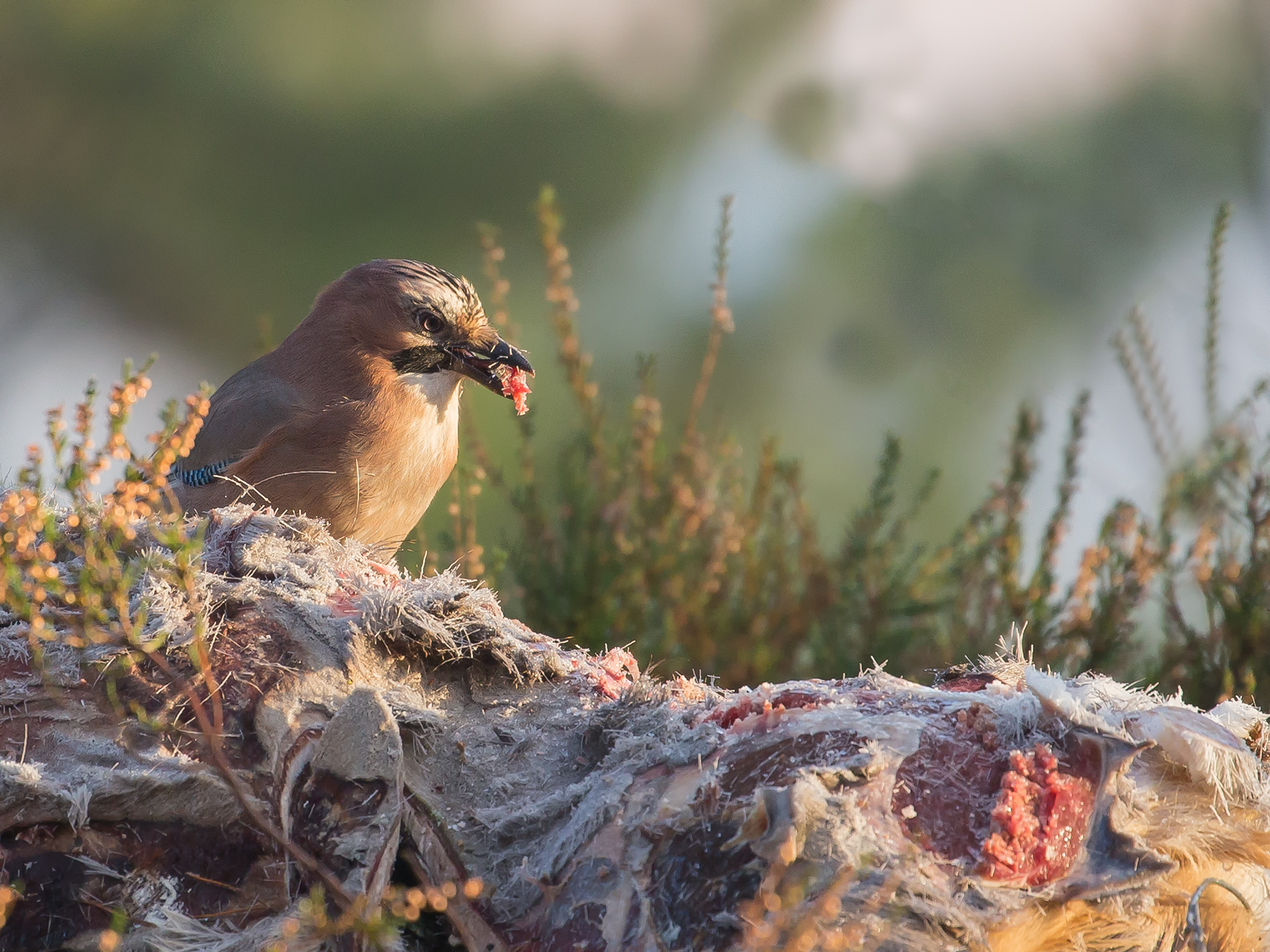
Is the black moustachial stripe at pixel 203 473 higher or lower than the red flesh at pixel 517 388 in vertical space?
lower

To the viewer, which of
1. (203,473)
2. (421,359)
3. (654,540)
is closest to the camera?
(203,473)

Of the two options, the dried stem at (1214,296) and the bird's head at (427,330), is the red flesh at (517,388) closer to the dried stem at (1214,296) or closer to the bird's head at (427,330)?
the bird's head at (427,330)

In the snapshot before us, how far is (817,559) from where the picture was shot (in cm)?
463

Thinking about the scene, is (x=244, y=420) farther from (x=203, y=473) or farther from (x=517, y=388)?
(x=517, y=388)

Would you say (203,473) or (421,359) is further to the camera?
(421,359)

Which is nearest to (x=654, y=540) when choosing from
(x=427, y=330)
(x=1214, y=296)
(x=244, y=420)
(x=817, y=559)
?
(x=817, y=559)

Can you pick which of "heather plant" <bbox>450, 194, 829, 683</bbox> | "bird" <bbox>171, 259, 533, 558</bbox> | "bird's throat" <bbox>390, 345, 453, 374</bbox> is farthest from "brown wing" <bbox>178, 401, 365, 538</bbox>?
"heather plant" <bbox>450, 194, 829, 683</bbox>

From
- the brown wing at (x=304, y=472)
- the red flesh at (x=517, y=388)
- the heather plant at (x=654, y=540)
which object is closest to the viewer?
the brown wing at (x=304, y=472)

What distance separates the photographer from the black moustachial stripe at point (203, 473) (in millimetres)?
4020

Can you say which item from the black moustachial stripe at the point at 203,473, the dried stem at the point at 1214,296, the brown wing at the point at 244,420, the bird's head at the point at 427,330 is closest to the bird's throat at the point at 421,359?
the bird's head at the point at 427,330

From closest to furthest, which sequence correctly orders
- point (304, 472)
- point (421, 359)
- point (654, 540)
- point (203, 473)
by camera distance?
1. point (304, 472)
2. point (203, 473)
3. point (421, 359)
4. point (654, 540)

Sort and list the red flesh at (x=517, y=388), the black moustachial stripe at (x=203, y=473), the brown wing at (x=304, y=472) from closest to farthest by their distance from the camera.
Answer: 1. the brown wing at (x=304, y=472)
2. the black moustachial stripe at (x=203, y=473)
3. the red flesh at (x=517, y=388)

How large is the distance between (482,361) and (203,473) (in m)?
0.94

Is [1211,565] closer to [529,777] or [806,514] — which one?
[806,514]
